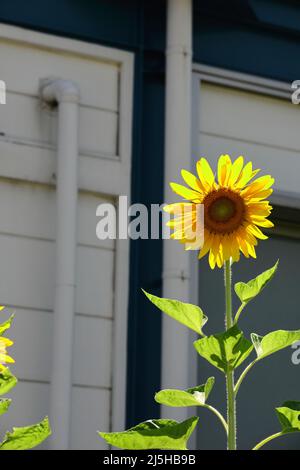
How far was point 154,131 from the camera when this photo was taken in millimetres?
5012

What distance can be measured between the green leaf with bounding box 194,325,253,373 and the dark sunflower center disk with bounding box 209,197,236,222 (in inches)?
10.6

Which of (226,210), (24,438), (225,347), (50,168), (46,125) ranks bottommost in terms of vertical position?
(24,438)

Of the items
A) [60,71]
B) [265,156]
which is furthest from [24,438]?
[265,156]

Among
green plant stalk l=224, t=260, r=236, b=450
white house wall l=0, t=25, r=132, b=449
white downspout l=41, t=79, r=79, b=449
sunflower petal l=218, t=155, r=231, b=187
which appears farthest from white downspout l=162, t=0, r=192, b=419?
green plant stalk l=224, t=260, r=236, b=450

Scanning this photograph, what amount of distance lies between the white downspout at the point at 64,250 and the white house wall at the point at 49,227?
88 millimetres

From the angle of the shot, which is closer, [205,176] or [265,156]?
[205,176]

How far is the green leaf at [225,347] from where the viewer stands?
1481 mm

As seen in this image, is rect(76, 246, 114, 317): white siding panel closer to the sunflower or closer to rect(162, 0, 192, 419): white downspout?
rect(162, 0, 192, 419): white downspout

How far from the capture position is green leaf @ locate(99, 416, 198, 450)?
1.41m

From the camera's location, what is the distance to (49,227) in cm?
468

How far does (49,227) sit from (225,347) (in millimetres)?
3226

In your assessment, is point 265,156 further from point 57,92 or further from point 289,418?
point 289,418
